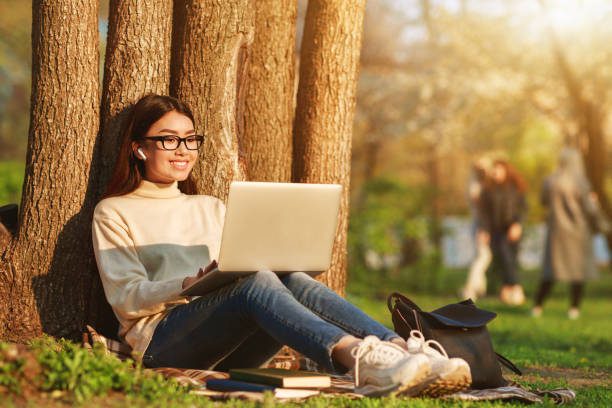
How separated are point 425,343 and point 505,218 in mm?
8033

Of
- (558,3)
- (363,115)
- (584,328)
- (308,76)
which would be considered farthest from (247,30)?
(363,115)

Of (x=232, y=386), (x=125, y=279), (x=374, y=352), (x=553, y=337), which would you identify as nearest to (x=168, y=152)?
(x=125, y=279)

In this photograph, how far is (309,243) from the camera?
3785 mm

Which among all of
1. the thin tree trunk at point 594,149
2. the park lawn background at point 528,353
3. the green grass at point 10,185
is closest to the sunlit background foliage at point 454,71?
the thin tree trunk at point 594,149

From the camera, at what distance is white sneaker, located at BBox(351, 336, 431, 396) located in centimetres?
330

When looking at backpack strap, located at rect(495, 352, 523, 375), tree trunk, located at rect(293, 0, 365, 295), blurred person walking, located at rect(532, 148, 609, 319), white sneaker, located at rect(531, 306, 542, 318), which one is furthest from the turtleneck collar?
blurred person walking, located at rect(532, 148, 609, 319)

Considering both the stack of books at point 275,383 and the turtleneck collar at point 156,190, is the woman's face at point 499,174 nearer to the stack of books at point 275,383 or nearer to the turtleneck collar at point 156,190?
the turtleneck collar at point 156,190

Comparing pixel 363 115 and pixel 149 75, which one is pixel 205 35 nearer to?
pixel 149 75

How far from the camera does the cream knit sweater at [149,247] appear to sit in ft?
12.6

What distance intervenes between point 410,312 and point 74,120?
2.04 meters

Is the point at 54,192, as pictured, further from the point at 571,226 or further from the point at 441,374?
the point at 571,226

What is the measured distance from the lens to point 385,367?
3365 millimetres

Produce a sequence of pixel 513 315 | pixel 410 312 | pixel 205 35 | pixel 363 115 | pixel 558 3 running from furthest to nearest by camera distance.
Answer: pixel 363 115
pixel 558 3
pixel 513 315
pixel 205 35
pixel 410 312

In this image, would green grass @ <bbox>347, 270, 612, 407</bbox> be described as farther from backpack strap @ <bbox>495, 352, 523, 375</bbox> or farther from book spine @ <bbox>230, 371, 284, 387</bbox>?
book spine @ <bbox>230, 371, 284, 387</bbox>
